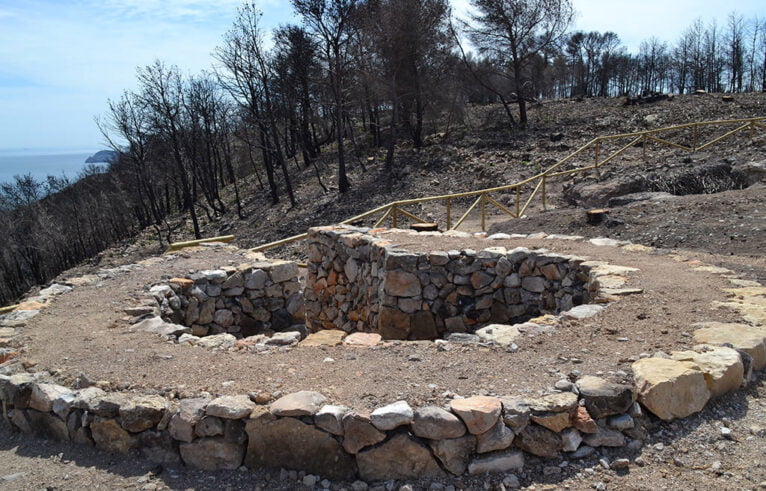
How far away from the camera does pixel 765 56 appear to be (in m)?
32.4

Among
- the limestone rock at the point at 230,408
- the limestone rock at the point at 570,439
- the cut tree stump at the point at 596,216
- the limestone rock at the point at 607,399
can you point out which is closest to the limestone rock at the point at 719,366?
the limestone rock at the point at 607,399

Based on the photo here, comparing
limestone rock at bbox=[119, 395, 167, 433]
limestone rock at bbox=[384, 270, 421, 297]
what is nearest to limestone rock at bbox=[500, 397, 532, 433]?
limestone rock at bbox=[119, 395, 167, 433]

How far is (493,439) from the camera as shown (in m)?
2.88

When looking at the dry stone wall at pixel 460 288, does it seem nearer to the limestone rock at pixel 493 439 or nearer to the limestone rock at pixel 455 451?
the limestone rock at pixel 493 439

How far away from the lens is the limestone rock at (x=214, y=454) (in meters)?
3.04

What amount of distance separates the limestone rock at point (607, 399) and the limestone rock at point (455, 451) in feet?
2.58

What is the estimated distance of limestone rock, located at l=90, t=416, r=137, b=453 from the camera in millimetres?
3219

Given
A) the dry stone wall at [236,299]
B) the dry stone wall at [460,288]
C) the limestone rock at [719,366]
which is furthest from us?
the dry stone wall at [236,299]

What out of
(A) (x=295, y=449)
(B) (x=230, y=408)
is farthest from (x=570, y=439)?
(B) (x=230, y=408)

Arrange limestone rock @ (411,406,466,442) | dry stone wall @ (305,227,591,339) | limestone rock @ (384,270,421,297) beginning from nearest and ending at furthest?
1. limestone rock @ (411,406,466,442)
2. dry stone wall @ (305,227,591,339)
3. limestone rock @ (384,270,421,297)

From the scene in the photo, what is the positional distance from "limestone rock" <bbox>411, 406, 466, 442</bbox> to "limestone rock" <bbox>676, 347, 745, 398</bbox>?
172 cm

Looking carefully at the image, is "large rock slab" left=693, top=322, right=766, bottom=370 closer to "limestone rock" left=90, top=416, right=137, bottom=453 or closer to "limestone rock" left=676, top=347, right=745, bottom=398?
"limestone rock" left=676, top=347, right=745, bottom=398

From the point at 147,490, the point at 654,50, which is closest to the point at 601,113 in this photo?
the point at 147,490

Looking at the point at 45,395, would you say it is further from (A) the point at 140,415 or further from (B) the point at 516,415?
(B) the point at 516,415
